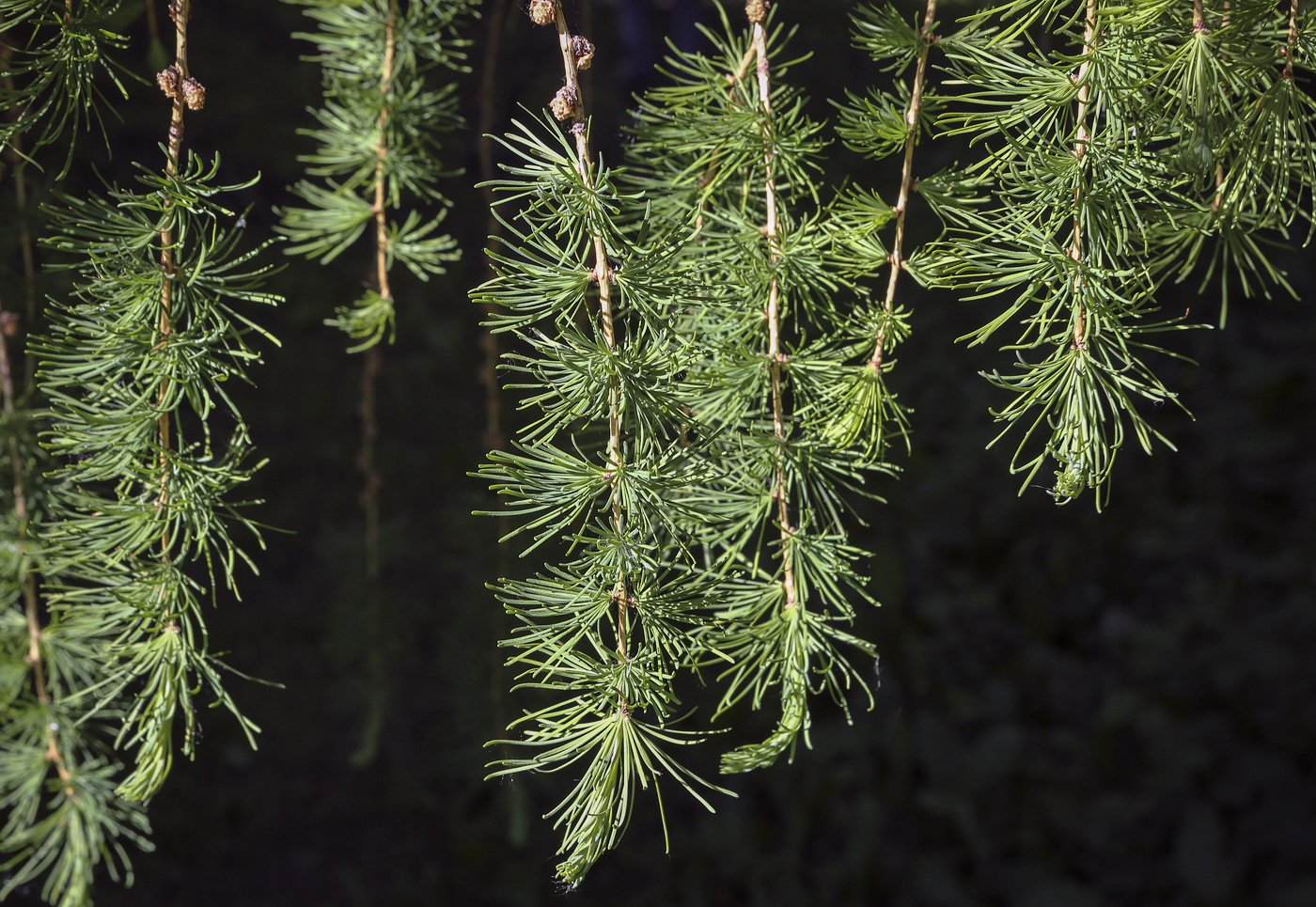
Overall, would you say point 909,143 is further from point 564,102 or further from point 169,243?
point 169,243

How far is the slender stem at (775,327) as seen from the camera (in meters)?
0.40

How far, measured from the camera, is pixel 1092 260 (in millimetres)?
384

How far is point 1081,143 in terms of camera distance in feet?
1.22

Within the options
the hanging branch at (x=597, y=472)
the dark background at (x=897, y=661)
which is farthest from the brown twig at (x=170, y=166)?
the dark background at (x=897, y=661)

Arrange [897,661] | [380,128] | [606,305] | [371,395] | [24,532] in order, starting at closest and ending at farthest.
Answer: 1. [606,305]
2. [24,532]
3. [380,128]
4. [371,395]
5. [897,661]

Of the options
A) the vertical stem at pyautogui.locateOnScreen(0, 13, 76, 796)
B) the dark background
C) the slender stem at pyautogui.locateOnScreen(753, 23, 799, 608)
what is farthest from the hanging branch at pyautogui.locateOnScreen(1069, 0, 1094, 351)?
the dark background

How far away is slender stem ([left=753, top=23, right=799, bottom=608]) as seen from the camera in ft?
1.33

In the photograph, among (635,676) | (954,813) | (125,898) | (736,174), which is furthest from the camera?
(954,813)

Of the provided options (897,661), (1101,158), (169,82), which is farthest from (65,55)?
(897,661)

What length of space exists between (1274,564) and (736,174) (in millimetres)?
1475

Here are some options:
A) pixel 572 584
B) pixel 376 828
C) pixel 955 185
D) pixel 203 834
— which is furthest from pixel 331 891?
pixel 955 185

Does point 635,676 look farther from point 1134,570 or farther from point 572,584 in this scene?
point 1134,570

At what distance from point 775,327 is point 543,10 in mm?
152

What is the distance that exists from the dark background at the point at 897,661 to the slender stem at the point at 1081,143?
79 centimetres
